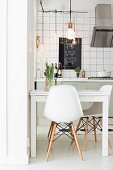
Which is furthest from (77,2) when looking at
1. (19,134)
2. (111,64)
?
(19,134)

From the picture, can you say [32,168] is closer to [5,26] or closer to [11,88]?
[11,88]

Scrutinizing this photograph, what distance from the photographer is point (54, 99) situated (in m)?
3.65

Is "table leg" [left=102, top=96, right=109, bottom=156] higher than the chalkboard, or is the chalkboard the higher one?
the chalkboard

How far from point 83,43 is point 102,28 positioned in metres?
0.63

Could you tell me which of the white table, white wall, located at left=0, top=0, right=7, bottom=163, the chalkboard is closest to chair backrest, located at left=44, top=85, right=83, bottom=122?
the white table

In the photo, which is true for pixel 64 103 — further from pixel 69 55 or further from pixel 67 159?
pixel 69 55

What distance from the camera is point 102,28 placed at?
273 inches

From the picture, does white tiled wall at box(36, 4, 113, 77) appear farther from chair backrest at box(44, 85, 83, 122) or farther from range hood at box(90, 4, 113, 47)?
chair backrest at box(44, 85, 83, 122)

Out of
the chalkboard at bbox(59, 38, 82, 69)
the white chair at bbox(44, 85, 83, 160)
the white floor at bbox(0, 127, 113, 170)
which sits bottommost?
the white floor at bbox(0, 127, 113, 170)

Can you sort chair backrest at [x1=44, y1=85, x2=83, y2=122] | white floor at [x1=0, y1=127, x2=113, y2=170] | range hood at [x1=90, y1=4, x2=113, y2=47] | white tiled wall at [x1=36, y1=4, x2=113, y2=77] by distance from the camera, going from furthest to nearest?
white tiled wall at [x1=36, y1=4, x2=113, y2=77] < range hood at [x1=90, y1=4, x2=113, y2=47] < chair backrest at [x1=44, y1=85, x2=83, y2=122] < white floor at [x1=0, y1=127, x2=113, y2=170]

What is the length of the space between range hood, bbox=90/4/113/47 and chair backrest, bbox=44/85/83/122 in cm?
362

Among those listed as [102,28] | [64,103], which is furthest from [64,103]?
[102,28]

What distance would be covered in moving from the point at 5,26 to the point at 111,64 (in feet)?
14.5

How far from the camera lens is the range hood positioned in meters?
7.00
